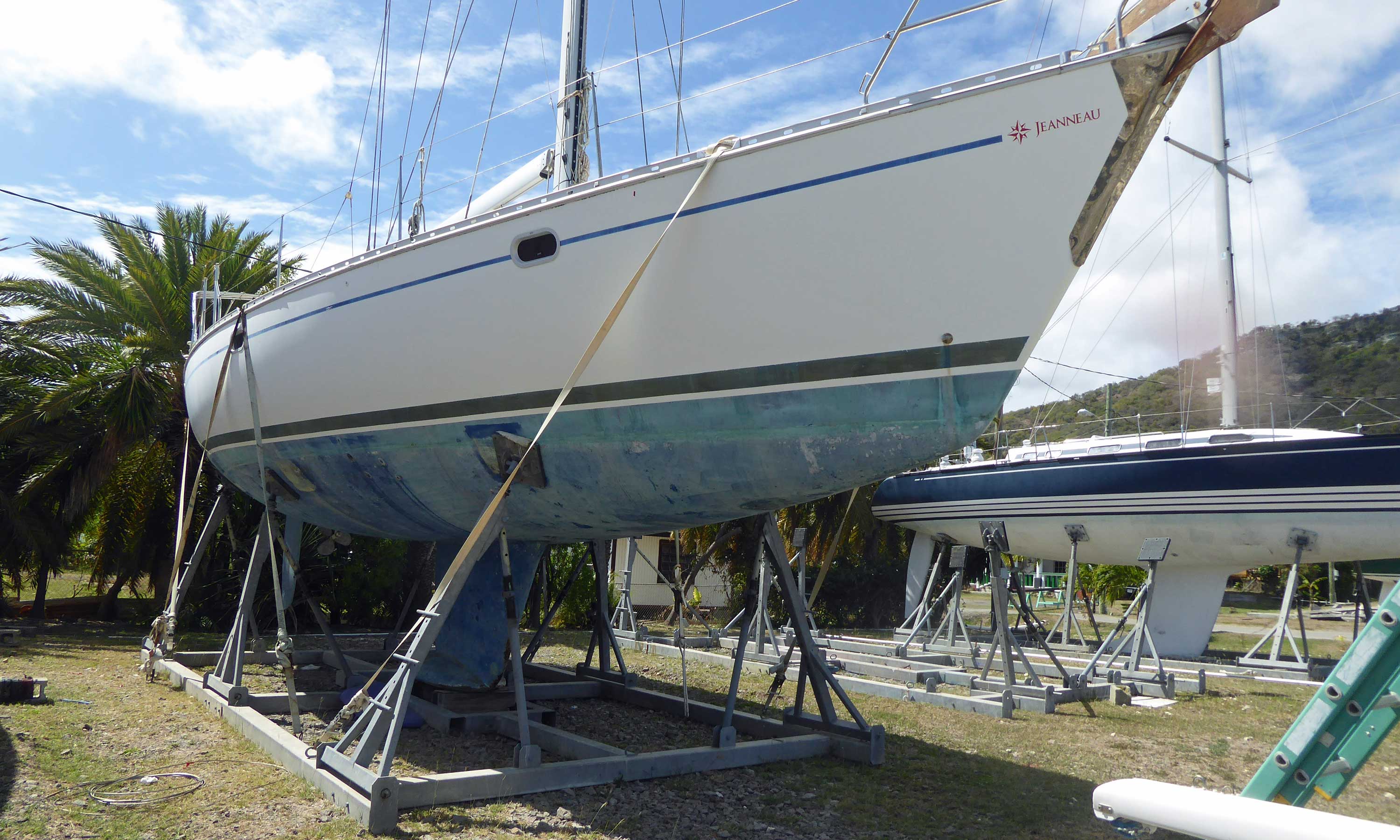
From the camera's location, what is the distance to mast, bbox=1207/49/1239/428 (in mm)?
12281

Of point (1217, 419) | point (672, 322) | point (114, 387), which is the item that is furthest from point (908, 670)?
point (114, 387)

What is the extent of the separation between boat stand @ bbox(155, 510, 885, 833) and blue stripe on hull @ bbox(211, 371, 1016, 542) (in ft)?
1.58

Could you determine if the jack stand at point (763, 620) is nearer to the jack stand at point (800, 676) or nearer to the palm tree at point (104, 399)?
the jack stand at point (800, 676)

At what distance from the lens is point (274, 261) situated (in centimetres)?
1322

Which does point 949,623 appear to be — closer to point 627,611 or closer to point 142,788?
point 627,611

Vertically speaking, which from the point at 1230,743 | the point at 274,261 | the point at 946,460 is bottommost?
the point at 1230,743

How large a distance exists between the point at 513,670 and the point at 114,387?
9107 mm

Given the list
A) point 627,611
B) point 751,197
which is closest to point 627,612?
point 627,611

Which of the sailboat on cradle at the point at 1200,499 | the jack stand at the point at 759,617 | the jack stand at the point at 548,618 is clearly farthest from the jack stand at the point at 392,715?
the sailboat on cradle at the point at 1200,499

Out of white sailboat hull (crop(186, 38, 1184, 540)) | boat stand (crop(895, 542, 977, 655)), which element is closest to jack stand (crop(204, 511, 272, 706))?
white sailboat hull (crop(186, 38, 1184, 540))

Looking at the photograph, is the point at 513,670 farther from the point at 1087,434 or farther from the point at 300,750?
the point at 1087,434

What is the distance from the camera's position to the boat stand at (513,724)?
13.3ft

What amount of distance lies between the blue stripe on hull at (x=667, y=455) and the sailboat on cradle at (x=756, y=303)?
14 millimetres

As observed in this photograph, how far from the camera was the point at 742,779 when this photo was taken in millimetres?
4680
